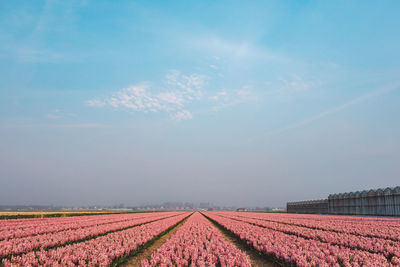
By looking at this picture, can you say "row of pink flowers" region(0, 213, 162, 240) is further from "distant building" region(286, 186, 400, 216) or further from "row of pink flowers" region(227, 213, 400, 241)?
"distant building" region(286, 186, 400, 216)

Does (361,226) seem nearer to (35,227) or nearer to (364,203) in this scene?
(35,227)

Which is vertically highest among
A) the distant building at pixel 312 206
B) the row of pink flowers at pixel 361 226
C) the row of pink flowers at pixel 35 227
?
the row of pink flowers at pixel 361 226

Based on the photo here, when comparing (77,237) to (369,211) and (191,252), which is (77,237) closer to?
(191,252)

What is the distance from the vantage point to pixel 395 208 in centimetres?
4362

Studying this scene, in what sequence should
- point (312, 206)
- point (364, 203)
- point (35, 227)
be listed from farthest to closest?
point (312, 206) → point (364, 203) → point (35, 227)

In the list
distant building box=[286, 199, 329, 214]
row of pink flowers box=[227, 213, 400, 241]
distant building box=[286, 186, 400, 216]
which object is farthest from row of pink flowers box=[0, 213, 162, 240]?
distant building box=[286, 199, 329, 214]

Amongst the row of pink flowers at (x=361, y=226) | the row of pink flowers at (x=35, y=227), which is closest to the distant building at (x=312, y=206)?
the row of pink flowers at (x=361, y=226)

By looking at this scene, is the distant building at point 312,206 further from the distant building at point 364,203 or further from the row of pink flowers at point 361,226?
the row of pink flowers at point 361,226

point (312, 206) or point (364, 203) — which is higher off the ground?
point (364, 203)

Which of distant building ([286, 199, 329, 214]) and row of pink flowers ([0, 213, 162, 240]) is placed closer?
row of pink flowers ([0, 213, 162, 240])

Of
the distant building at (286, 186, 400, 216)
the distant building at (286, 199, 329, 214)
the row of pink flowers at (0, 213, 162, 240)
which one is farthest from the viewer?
the distant building at (286, 199, 329, 214)

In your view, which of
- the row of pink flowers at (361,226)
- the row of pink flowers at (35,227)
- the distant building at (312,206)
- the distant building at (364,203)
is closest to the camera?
the row of pink flowers at (361,226)

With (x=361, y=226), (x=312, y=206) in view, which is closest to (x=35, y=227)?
(x=361, y=226)

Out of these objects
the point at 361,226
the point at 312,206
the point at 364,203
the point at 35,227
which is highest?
the point at 361,226
